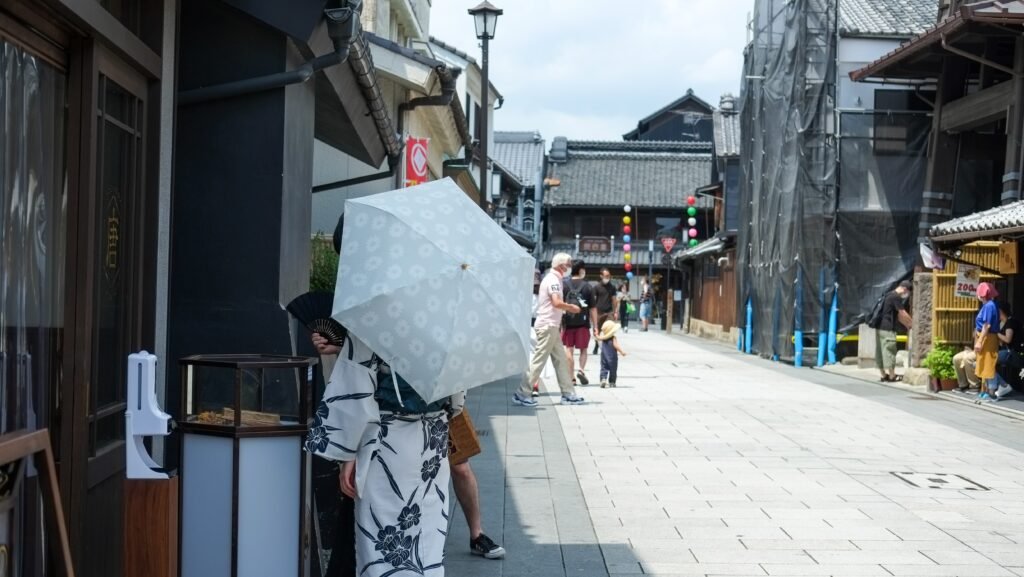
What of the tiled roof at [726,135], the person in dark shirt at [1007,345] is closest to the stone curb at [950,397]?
the person in dark shirt at [1007,345]

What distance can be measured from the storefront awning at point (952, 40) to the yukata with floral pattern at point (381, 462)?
15105 mm

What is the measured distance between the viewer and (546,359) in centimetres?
1505

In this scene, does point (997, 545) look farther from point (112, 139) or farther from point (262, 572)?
point (112, 139)

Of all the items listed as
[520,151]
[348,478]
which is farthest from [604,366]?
Answer: [520,151]

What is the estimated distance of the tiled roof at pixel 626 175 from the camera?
62.5 meters

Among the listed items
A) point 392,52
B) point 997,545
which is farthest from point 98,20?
point 392,52

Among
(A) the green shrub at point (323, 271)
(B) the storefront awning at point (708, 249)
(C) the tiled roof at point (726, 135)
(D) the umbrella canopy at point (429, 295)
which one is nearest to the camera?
(D) the umbrella canopy at point (429, 295)

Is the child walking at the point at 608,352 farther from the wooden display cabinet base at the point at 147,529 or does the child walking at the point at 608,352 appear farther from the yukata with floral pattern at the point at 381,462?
the wooden display cabinet base at the point at 147,529

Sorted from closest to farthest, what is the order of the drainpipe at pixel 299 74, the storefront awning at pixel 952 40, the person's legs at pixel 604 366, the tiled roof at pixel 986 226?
the drainpipe at pixel 299 74 → the tiled roof at pixel 986 226 → the storefront awning at pixel 952 40 → the person's legs at pixel 604 366

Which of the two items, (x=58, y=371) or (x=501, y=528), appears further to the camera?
(x=501, y=528)

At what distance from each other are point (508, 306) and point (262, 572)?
1.44 metres

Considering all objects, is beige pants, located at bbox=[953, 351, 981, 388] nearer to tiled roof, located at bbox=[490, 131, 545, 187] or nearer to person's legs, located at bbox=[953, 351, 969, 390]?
person's legs, located at bbox=[953, 351, 969, 390]

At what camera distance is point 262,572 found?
444 centimetres

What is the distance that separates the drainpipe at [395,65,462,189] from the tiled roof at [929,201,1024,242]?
747cm
